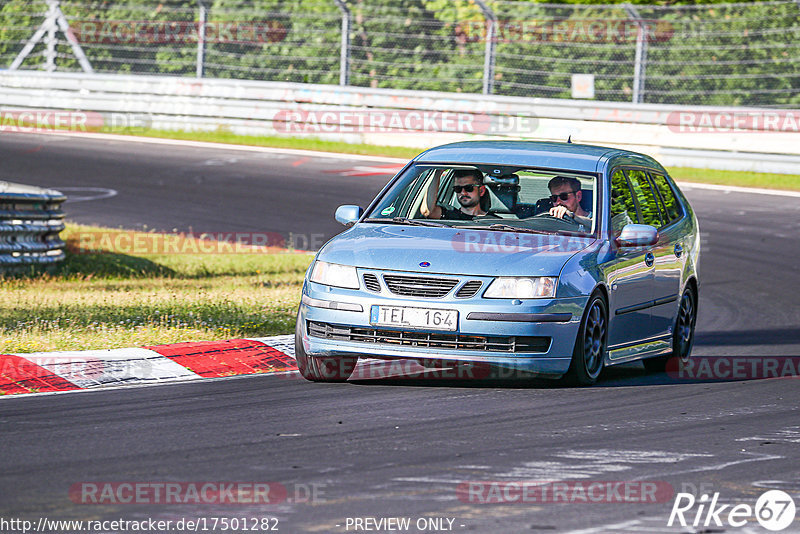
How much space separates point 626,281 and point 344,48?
17.5 m

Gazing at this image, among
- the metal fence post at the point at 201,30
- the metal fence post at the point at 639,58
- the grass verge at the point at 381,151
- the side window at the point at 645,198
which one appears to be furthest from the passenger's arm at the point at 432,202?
the metal fence post at the point at 201,30

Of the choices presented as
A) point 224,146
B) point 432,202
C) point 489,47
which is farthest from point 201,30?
point 432,202

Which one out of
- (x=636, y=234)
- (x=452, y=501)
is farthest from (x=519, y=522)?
(x=636, y=234)

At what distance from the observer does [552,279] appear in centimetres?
799

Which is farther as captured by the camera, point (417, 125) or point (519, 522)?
point (417, 125)

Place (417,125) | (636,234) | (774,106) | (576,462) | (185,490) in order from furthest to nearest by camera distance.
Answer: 1. (417,125)
2. (774,106)
3. (636,234)
4. (576,462)
5. (185,490)

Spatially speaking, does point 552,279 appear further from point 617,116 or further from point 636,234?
point 617,116

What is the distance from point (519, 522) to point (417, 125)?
19971mm
